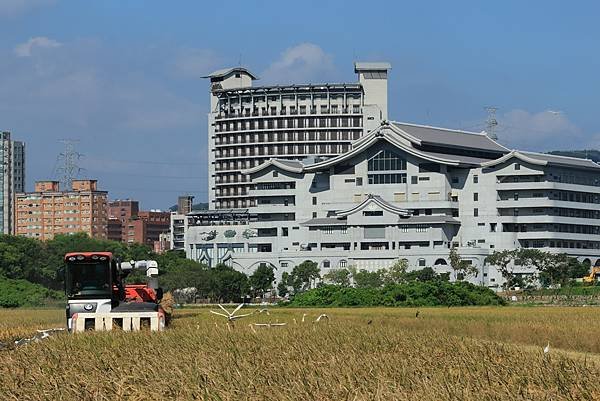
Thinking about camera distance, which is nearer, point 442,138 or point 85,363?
point 85,363

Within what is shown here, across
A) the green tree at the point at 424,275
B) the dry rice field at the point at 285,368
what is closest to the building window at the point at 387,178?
the green tree at the point at 424,275

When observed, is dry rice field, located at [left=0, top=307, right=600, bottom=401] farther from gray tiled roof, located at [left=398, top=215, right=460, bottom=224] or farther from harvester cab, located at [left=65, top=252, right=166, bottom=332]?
gray tiled roof, located at [left=398, top=215, right=460, bottom=224]

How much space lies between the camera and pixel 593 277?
13162 centimetres

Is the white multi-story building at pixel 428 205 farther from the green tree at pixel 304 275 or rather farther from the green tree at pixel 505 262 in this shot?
the green tree at pixel 304 275

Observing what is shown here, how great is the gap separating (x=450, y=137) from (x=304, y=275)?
31.3 metres

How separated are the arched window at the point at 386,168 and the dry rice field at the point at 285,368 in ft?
366

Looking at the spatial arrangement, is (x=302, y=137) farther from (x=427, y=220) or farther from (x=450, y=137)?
(x=427, y=220)

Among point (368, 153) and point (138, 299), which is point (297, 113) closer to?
point (368, 153)

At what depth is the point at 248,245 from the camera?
543 ft

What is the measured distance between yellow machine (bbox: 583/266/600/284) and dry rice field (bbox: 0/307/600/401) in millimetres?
96199

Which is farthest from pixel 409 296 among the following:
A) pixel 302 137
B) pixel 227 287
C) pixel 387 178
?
pixel 302 137

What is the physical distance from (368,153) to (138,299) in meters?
103

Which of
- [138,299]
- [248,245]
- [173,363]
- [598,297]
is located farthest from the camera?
[248,245]

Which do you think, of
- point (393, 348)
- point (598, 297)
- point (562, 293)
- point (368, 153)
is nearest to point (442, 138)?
point (368, 153)
